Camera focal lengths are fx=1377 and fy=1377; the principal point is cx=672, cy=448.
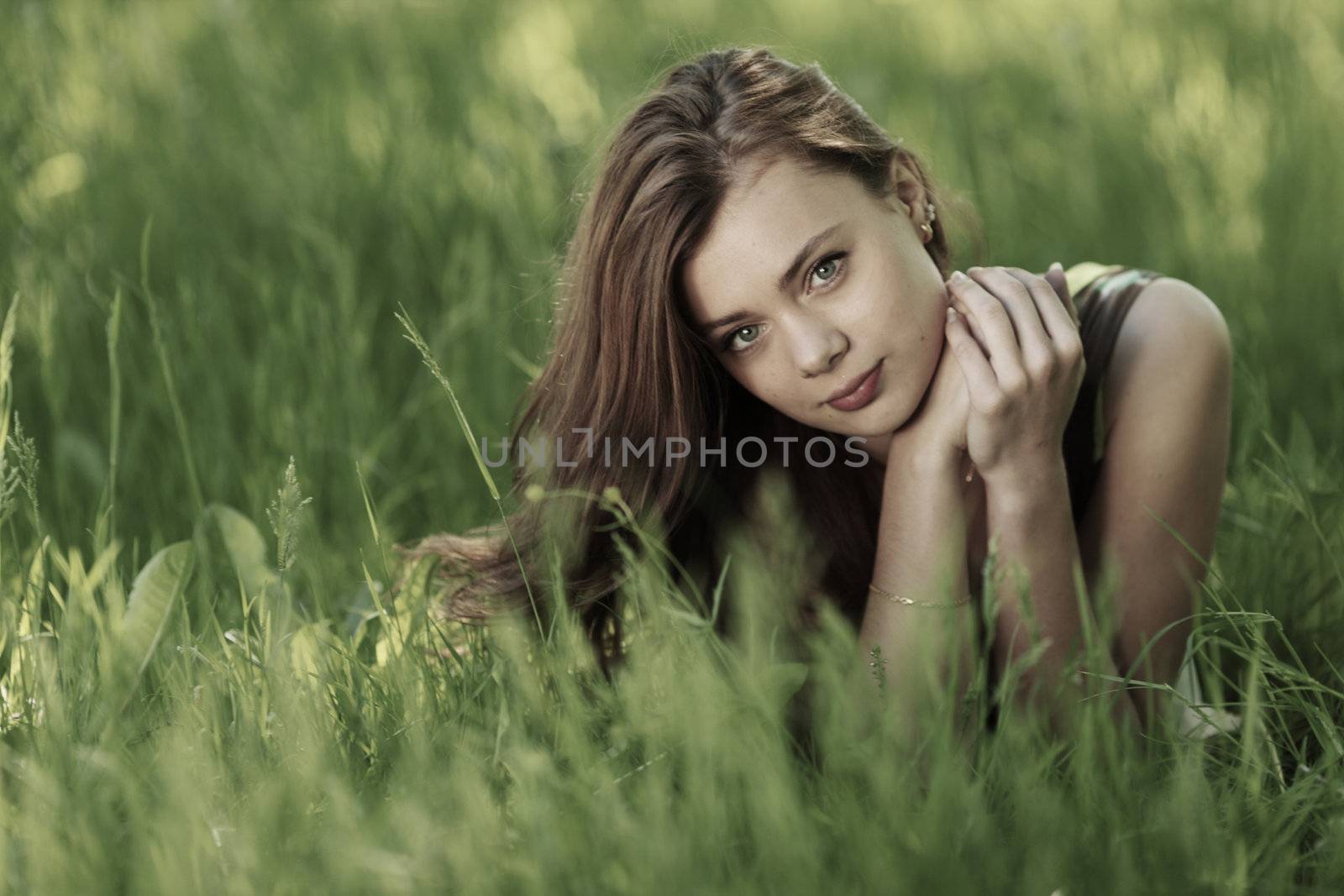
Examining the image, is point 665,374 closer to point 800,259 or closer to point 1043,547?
point 800,259

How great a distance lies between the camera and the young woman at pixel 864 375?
201 cm

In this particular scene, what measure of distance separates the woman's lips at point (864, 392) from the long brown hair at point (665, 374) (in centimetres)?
24

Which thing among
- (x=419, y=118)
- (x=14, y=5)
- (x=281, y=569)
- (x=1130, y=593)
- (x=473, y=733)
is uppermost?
(x=14, y=5)

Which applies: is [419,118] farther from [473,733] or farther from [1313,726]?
[1313,726]

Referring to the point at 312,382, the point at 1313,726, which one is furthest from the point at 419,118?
the point at 1313,726

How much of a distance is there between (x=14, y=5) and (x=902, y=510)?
3.60m

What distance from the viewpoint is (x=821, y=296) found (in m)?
2.00

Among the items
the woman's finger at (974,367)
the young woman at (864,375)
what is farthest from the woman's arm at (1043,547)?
the woman's finger at (974,367)

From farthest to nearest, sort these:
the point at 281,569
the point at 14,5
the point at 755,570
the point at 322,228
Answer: the point at 14,5, the point at 322,228, the point at 755,570, the point at 281,569

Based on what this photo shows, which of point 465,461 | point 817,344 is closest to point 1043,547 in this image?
point 817,344

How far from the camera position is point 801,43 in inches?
180

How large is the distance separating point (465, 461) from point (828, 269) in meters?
1.24

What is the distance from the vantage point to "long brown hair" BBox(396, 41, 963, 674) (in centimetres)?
206

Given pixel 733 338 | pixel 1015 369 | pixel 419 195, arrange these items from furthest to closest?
pixel 419 195 → pixel 733 338 → pixel 1015 369
